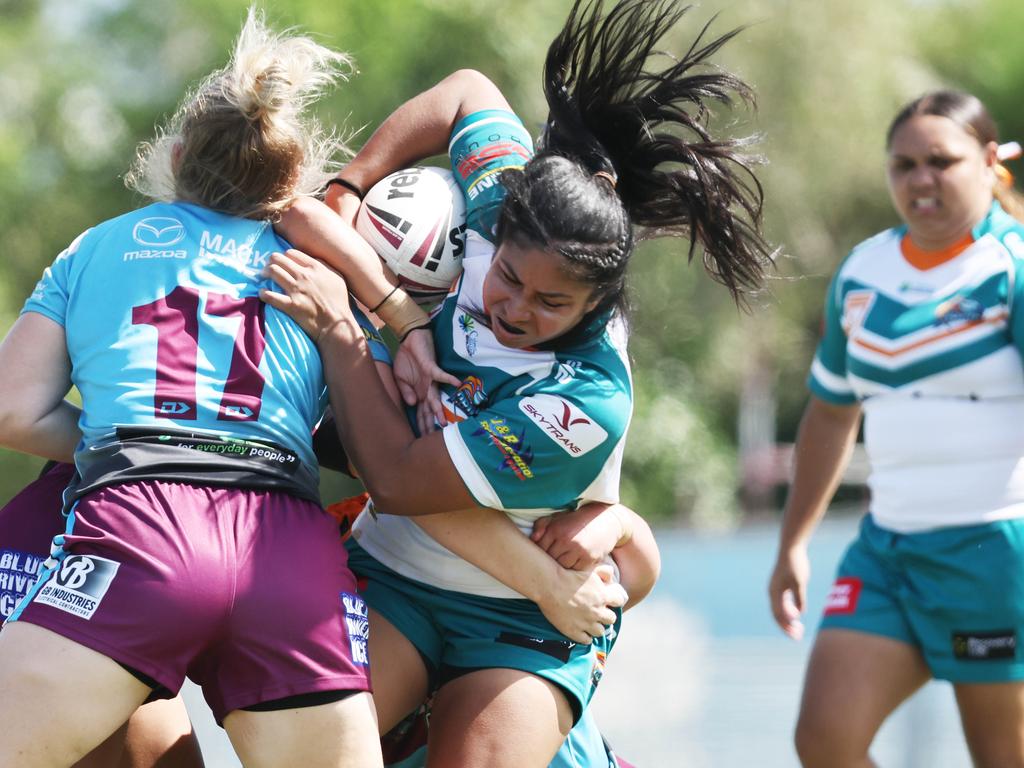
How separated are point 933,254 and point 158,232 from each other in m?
2.44

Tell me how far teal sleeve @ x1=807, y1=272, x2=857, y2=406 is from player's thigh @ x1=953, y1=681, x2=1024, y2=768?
3.20ft

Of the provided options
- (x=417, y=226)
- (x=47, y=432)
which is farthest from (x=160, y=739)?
(x=417, y=226)

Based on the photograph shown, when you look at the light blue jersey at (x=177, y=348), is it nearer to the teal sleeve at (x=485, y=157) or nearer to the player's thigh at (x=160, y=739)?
the teal sleeve at (x=485, y=157)

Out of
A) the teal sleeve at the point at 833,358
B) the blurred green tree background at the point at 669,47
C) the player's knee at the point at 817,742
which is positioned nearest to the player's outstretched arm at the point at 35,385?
the player's knee at the point at 817,742

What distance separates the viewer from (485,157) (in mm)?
3051

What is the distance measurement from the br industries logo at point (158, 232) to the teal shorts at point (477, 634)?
2.96ft

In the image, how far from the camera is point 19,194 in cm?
1619

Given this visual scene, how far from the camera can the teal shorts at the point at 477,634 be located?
2961mm

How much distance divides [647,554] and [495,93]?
1.14 metres

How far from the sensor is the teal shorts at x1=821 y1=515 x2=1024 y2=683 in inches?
151

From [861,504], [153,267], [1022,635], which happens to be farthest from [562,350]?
[861,504]

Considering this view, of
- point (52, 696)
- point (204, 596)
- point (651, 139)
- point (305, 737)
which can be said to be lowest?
point (305, 737)

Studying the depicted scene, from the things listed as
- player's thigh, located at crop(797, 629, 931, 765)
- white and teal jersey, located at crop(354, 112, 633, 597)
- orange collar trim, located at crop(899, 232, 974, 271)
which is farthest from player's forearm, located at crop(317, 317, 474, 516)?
orange collar trim, located at crop(899, 232, 974, 271)

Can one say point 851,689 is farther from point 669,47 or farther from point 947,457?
point 669,47
